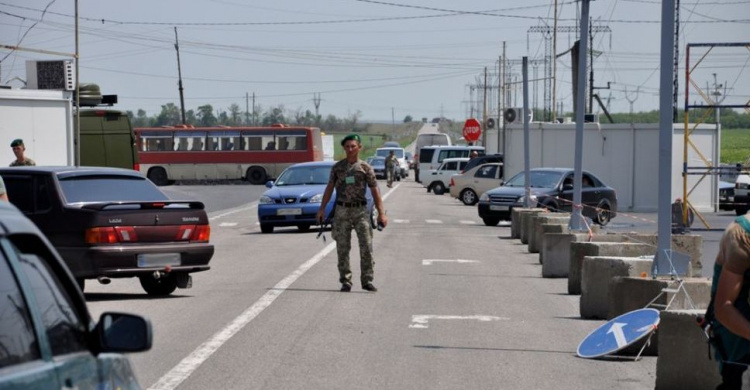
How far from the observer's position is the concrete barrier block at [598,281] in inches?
513

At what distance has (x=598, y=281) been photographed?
43.2 ft

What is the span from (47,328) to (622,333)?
7.41 m

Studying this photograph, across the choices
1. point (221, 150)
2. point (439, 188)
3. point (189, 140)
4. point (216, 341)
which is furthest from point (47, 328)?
point (189, 140)

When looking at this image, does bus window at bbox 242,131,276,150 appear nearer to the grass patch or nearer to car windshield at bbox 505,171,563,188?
the grass patch

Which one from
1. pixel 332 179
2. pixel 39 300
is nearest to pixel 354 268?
pixel 332 179

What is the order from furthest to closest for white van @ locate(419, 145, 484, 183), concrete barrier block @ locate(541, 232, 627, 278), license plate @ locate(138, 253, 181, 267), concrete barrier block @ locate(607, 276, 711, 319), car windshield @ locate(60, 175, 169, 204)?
1. white van @ locate(419, 145, 484, 183)
2. concrete barrier block @ locate(541, 232, 627, 278)
3. car windshield @ locate(60, 175, 169, 204)
4. license plate @ locate(138, 253, 181, 267)
5. concrete barrier block @ locate(607, 276, 711, 319)

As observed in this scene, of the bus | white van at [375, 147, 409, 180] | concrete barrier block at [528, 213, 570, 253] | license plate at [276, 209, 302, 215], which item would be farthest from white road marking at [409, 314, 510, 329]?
white van at [375, 147, 409, 180]

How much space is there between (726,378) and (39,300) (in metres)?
3.50

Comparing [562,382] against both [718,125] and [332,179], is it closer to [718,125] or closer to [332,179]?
[332,179]

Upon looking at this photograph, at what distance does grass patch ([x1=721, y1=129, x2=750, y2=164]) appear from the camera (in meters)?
69.4

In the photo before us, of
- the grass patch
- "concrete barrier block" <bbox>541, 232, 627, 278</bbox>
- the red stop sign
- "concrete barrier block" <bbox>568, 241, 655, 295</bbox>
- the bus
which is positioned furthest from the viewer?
the red stop sign

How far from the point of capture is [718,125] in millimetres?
42656

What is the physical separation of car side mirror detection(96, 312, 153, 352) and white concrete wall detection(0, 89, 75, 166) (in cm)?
2617

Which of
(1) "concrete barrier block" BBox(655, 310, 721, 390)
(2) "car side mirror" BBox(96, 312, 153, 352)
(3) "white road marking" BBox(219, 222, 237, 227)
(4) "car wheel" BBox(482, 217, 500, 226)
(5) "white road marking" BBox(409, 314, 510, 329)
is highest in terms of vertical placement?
(2) "car side mirror" BBox(96, 312, 153, 352)
